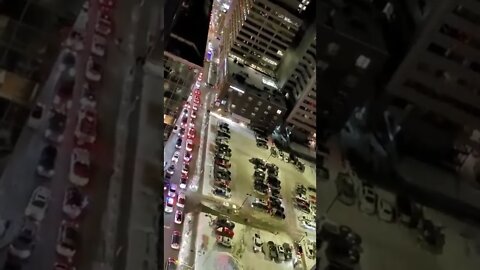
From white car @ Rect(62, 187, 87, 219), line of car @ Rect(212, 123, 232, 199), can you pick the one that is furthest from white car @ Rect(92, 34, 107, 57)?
line of car @ Rect(212, 123, 232, 199)

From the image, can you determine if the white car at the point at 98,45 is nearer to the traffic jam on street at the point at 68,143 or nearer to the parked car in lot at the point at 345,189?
the traffic jam on street at the point at 68,143

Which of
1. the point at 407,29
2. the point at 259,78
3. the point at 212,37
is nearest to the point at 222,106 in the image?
the point at 259,78

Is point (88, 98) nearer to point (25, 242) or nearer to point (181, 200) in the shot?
point (25, 242)

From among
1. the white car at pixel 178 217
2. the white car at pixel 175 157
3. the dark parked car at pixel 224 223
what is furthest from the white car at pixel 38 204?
the white car at pixel 175 157

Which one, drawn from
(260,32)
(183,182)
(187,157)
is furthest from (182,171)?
(260,32)

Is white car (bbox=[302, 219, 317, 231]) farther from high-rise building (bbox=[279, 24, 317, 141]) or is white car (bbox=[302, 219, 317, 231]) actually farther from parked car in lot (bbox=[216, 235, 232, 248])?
parked car in lot (bbox=[216, 235, 232, 248])
